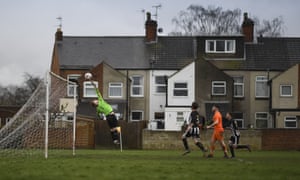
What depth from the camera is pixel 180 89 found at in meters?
64.8

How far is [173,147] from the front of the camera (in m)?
45.8

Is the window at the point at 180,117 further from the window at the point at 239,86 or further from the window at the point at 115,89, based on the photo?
the window at the point at 239,86

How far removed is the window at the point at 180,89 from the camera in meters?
64.7

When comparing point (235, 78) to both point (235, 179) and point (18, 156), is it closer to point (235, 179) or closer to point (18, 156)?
point (18, 156)

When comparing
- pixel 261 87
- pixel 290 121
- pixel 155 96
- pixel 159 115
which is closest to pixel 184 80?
pixel 155 96

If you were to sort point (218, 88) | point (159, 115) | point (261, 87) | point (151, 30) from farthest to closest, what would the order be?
point (151, 30) < point (159, 115) < point (261, 87) < point (218, 88)

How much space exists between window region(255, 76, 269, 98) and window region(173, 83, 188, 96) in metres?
7.96

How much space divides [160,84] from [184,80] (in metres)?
4.66

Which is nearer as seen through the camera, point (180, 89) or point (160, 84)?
point (180, 89)

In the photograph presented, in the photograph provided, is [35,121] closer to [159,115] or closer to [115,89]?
[115,89]

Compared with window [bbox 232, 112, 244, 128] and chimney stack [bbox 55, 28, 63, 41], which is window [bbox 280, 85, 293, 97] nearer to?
window [bbox 232, 112, 244, 128]

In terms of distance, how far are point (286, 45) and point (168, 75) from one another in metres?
13.3

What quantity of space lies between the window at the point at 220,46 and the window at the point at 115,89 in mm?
9777

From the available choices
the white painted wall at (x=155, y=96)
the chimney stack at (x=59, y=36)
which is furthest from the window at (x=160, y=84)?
the chimney stack at (x=59, y=36)
